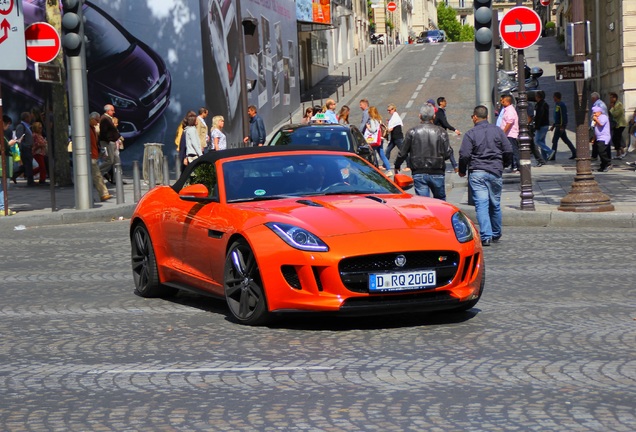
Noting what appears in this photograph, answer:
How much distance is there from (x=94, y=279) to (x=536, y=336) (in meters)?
5.50

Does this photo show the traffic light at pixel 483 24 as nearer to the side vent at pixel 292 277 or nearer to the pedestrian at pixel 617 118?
the pedestrian at pixel 617 118

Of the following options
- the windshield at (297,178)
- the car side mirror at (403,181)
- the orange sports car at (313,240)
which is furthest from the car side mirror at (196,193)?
the car side mirror at (403,181)

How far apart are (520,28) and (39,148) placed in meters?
14.1

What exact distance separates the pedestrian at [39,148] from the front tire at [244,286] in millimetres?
21216

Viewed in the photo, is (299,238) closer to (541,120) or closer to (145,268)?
(145,268)

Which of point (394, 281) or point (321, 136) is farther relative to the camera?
point (321, 136)

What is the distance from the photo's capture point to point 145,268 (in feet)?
36.2

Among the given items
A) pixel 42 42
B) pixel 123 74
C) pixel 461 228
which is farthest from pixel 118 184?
pixel 123 74

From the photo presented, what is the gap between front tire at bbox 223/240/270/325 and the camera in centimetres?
899

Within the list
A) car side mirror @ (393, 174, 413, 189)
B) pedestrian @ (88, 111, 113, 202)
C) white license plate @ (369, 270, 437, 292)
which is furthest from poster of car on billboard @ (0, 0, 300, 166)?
white license plate @ (369, 270, 437, 292)

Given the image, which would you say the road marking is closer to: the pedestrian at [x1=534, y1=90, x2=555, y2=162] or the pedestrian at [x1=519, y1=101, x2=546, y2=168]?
the pedestrian at [x1=519, y1=101, x2=546, y2=168]

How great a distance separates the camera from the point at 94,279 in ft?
41.1

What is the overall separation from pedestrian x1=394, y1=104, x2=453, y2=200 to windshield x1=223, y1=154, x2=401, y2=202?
5476 millimetres

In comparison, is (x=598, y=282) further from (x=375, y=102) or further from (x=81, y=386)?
(x=375, y=102)
